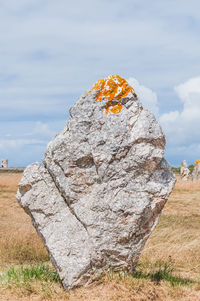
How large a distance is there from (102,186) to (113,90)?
192 cm

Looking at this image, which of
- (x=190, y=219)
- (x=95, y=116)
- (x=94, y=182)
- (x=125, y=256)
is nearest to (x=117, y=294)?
(x=125, y=256)

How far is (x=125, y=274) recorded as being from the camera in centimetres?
767

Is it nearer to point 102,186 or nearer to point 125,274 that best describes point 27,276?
point 125,274

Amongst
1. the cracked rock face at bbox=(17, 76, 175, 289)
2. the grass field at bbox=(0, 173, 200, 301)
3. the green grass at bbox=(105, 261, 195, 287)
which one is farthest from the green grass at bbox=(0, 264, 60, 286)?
the green grass at bbox=(105, 261, 195, 287)

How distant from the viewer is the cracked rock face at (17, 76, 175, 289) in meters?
7.47

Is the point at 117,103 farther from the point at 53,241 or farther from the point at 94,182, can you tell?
the point at 53,241

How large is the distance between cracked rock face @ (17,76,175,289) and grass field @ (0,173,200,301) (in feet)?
1.18

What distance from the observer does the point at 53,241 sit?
7.75 meters

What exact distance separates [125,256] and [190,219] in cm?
1110

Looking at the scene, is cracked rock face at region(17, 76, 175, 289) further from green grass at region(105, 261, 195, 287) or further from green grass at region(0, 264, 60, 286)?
green grass at region(0, 264, 60, 286)

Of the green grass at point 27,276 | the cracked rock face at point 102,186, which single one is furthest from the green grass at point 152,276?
the green grass at point 27,276

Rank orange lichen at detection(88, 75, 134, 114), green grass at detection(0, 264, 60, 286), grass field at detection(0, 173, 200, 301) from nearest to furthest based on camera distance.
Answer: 1. grass field at detection(0, 173, 200, 301)
2. green grass at detection(0, 264, 60, 286)
3. orange lichen at detection(88, 75, 134, 114)

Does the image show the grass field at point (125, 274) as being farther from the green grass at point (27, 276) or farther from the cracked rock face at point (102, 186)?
the cracked rock face at point (102, 186)

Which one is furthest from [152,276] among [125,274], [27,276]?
[27,276]
